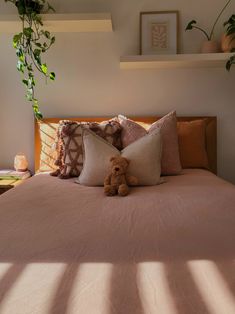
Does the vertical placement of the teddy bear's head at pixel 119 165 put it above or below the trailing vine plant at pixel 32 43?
below

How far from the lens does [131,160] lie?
1912 millimetres

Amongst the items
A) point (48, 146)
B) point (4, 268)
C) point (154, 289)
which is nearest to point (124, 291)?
point (154, 289)

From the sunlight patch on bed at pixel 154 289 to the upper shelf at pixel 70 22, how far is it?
6.67ft

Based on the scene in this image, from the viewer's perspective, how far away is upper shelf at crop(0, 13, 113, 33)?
239 cm

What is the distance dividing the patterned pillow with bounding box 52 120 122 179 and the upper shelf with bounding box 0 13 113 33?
778 mm

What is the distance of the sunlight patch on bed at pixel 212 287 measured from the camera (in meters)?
0.66

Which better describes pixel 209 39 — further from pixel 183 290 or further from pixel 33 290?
pixel 33 290

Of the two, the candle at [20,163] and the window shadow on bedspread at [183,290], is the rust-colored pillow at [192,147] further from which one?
the window shadow on bedspread at [183,290]

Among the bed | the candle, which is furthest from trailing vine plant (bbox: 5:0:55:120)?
the bed

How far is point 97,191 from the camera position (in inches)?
69.9

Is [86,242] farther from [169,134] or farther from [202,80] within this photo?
[202,80]

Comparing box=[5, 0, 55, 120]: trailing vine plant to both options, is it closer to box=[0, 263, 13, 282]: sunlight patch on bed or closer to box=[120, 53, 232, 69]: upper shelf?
box=[120, 53, 232, 69]: upper shelf


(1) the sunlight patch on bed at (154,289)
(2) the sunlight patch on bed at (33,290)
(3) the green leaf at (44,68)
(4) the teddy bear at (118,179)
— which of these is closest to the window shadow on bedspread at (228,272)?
(1) the sunlight patch on bed at (154,289)

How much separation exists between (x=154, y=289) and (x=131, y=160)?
122 centimetres
